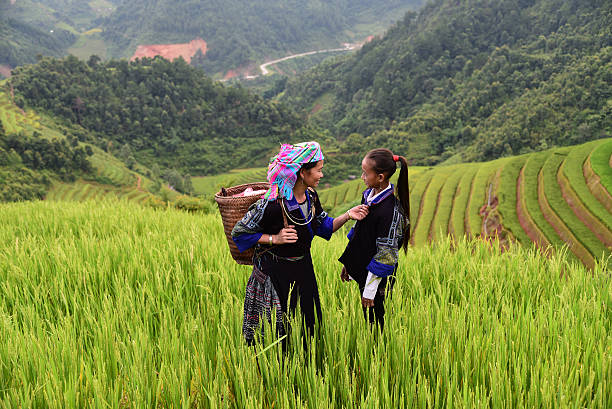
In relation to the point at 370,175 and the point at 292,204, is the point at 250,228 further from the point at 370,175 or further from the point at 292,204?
the point at 370,175

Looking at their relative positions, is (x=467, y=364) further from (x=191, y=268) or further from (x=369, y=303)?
(x=191, y=268)

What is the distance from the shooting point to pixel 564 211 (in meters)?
21.7

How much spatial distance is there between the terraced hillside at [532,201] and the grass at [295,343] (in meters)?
13.7

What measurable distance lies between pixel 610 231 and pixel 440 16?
114m

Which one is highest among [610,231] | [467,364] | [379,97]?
[379,97]

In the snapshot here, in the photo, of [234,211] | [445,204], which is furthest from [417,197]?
[234,211]

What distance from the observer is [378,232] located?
2318mm

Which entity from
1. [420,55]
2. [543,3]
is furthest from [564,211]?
[543,3]

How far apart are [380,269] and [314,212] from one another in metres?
0.54

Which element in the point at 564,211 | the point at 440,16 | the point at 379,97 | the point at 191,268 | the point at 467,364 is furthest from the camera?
the point at 440,16

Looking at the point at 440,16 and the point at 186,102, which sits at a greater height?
the point at 440,16

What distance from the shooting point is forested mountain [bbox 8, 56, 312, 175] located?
249 feet

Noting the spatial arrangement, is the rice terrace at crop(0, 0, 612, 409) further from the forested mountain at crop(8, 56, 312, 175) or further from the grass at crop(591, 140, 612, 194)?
the forested mountain at crop(8, 56, 312, 175)

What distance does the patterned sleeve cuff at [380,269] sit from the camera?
2.23 metres
